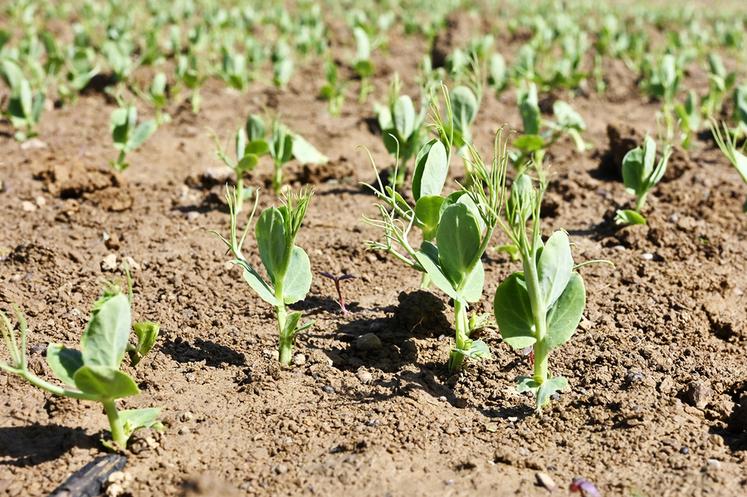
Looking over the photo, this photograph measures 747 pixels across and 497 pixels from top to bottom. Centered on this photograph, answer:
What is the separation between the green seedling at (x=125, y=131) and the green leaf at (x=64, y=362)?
236 cm

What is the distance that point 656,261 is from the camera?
3.54m

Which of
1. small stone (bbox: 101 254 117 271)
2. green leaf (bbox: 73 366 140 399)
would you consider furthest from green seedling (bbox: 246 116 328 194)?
green leaf (bbox: 73 366 140 399)

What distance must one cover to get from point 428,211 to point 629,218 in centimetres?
125

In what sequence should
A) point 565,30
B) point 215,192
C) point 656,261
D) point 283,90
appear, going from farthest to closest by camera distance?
point 565,30
point 283,90
point 215,192
point 656,261

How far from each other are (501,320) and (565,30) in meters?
6.97

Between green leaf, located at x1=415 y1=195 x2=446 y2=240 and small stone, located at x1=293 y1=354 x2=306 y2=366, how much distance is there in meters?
0.62

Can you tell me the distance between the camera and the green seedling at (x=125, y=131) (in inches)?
171

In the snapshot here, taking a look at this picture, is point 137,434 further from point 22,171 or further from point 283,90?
point 283,90

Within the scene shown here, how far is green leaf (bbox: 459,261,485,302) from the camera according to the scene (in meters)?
2.61

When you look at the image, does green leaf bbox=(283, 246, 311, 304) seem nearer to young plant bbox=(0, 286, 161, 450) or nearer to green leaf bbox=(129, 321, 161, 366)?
green leaf bbox=(129, 321, 161, 366)

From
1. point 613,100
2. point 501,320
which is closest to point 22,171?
point 501,320

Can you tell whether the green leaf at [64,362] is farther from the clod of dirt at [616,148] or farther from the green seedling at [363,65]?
the green seedling at [363,65]

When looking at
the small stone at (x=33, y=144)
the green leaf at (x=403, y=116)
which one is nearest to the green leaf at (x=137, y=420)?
the green leaf at (x=403, y=116)

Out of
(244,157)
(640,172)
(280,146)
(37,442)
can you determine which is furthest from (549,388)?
(280,146)
